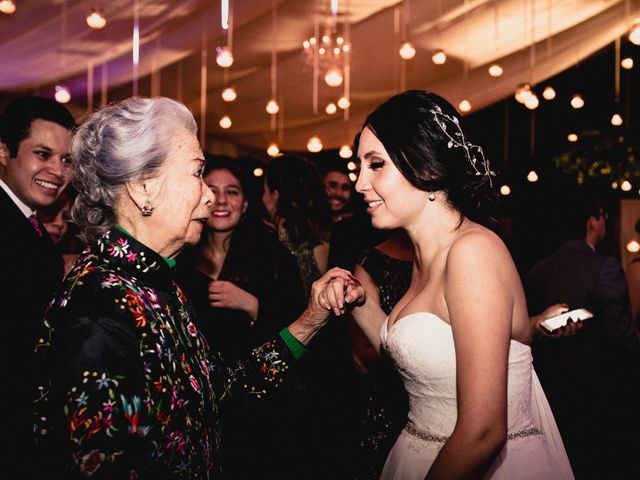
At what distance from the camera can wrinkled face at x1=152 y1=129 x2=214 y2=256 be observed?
1.46 m

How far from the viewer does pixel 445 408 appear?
1.63 meters

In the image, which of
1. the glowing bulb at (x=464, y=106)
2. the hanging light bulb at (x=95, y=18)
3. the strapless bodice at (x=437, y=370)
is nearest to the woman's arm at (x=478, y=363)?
the strapless bodice at (x=437, y=370)

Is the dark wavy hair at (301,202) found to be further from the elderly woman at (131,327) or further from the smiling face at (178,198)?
the smiling face at (178,198)

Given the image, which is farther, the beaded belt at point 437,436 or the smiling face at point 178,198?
the beaded belt at point 437,436

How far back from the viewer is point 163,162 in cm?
145

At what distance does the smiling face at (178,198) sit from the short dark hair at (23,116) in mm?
1176

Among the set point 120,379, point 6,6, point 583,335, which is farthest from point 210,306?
point 6,6

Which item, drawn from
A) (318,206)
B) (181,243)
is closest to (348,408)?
(318,206)

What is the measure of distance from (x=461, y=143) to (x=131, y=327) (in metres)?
1.05

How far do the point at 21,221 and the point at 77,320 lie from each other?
1263 millimetres

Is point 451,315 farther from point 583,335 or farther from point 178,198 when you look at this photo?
point 583,335

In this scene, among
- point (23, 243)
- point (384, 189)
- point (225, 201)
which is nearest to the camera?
point (384, 189)

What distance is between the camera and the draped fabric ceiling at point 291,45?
16.4 feet

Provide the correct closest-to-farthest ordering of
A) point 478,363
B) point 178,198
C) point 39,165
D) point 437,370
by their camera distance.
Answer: point 478,363
point 178,198
point 437,370
point 39,165
